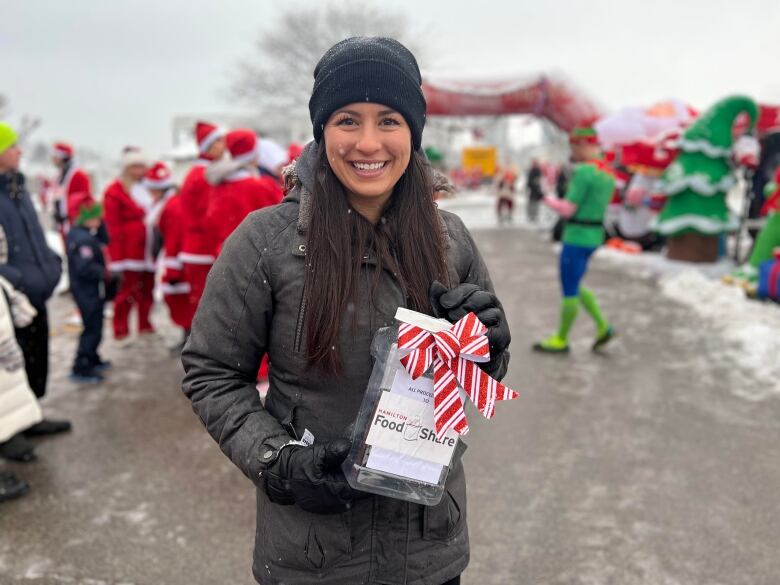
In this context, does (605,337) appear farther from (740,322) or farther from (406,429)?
(406,429)

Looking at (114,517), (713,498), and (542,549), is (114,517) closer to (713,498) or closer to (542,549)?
(542,549)

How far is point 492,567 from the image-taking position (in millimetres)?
2857

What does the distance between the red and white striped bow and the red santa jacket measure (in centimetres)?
532

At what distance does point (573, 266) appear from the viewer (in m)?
5.65

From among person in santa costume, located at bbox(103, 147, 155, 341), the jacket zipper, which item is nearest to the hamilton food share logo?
the jacket zipper

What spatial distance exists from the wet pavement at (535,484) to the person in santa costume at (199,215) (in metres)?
0.95

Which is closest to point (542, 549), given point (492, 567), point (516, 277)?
point (492, 567)

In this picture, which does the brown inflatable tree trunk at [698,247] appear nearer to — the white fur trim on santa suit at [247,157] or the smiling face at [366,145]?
the white fur trim on santa suit at [247,157]

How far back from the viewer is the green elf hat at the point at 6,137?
3.95m

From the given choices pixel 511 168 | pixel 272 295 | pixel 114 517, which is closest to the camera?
pixel 272 295

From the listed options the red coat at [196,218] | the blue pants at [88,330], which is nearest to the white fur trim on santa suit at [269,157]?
the red coat at [196,218]

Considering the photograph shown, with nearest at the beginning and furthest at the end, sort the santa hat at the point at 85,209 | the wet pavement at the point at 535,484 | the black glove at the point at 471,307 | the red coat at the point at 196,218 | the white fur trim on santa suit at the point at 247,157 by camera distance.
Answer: the black glove at the point at 471,307 < the wet pavement at the point at 535,484 < the white fur trim on santa suit at the point at 247,157 < the red coat at the point at 196,218 < the santa hat at the point at 85,209

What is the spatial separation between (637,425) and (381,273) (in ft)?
11.1

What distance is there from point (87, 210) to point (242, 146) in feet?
5.34
